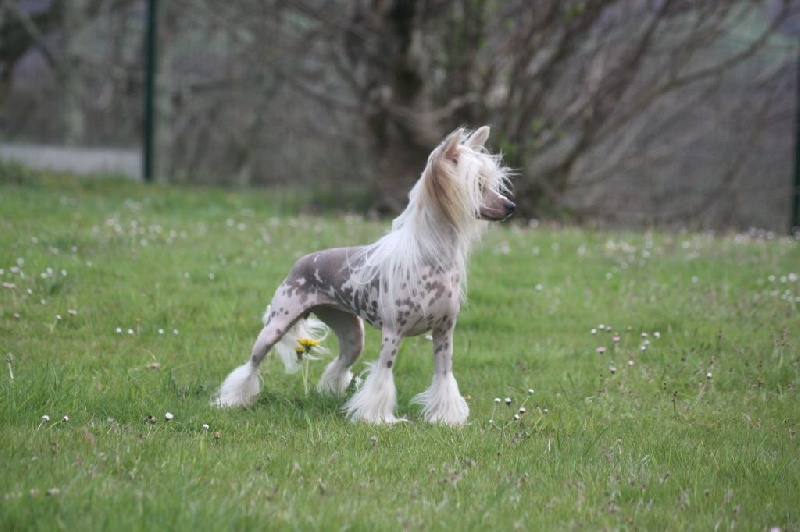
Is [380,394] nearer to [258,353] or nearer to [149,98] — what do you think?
[258,353]

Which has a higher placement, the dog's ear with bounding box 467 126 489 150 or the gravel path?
the dog's ear with bounding box 467 126 489 150

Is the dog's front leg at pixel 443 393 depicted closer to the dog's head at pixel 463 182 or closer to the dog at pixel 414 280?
the dog at pixel 414 280

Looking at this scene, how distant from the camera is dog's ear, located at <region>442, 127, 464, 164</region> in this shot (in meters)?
4.79

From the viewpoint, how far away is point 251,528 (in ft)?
11.0

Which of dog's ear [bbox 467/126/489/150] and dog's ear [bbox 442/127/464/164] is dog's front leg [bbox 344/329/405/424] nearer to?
dog's ear [bbox 442/127/464/164]

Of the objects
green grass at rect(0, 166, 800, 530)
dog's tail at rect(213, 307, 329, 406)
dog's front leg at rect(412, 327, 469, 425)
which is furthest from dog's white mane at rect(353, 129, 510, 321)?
green grass at rect(0, 166, 800, 530)

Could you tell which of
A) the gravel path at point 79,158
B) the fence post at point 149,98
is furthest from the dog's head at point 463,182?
the gravel path at point 79,158

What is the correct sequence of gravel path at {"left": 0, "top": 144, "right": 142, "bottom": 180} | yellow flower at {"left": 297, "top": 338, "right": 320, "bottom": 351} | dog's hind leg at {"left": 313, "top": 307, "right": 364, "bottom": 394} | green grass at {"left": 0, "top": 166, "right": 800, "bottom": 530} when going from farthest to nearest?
gravel path at {"left": 0, "top": 144, "right": 142, "bottom": 180} → dog's hind leg at {"left": 313, "top": 307, "right": 364, "bottom": 394} → yellow flower at {"left": 297, "top": 338, "right": 320, "bottom": 351} → green grass at {"left": 0, "top": 166, "right": 800, "bottom": 530}

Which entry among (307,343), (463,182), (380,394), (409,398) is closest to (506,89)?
(409,398)

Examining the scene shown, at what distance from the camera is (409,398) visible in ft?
18.6

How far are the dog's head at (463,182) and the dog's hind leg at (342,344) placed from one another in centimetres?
99

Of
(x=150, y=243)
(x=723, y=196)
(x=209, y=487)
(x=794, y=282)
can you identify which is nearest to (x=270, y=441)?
(x=209, y=487)

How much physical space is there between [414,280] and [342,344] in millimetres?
883

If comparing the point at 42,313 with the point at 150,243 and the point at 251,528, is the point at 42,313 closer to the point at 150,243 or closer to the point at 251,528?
the point at 150,243
